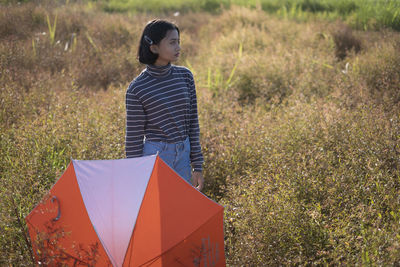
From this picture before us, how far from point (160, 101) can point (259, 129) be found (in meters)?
1.90

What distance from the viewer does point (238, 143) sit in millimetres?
4020

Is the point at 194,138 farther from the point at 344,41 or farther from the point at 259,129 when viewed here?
the point at 344,41

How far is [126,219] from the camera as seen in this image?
209 centimetres

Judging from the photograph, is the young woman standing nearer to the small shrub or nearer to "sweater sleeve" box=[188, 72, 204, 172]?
"sweater sleeve" box=[188, 72, 204, 172]

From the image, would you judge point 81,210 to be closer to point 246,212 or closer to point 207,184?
point 246,212

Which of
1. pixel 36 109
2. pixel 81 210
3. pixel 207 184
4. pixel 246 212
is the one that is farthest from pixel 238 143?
pixel 36 109

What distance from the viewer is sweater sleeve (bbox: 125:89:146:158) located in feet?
8.31

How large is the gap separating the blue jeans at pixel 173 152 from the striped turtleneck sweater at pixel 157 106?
0.11 feet

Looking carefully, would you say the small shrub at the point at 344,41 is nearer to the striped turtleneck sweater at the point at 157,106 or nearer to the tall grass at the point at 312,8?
the tall grass at the point at 312,8

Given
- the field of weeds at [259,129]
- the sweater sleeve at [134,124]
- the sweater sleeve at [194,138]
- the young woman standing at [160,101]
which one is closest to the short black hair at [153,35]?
the young woman standing at [160,101]

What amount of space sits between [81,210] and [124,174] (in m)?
0.29

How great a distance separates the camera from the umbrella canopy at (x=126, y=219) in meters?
2.04

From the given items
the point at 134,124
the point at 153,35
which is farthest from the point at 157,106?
the point at 153,35

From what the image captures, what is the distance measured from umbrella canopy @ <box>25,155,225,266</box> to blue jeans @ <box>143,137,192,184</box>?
44cm
